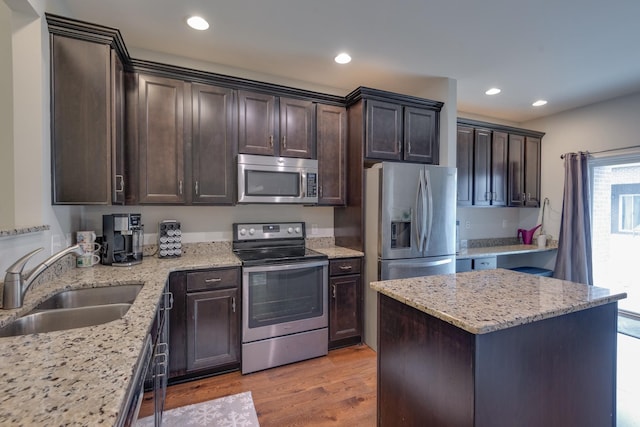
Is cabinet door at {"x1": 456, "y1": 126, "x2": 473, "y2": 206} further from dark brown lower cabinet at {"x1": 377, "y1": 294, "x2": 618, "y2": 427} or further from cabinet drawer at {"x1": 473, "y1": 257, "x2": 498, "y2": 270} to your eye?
dark brown lower cabinet at {"x1": 377, "y1": 294, "x2": 618, "y2": 427}

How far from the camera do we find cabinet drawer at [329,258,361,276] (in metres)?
2.76

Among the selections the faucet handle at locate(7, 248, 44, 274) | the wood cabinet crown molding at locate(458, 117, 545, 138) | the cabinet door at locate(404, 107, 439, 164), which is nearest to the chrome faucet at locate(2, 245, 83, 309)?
the faucet handle at locate(7, 248, 44, 274)

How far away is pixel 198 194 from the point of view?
2.52 metres

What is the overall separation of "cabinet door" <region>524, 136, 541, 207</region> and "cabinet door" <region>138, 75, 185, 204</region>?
14.2ft

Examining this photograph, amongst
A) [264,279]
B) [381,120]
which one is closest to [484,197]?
[381,120]

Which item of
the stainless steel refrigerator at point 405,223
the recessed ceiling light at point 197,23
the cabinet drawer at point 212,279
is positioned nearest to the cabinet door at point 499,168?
the stainless steel refrigerator at point 405,223

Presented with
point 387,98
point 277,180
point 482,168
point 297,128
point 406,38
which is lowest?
point 277,180

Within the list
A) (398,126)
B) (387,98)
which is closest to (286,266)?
(398,126)

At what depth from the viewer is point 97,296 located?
172 cm

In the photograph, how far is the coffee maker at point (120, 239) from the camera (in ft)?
7.29

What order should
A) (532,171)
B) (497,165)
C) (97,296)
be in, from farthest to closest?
(532,171) → (497,165) → (97,296)

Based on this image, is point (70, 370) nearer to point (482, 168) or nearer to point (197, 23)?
point (197, 23)

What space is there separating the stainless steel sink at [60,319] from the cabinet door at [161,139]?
A: 112 cm

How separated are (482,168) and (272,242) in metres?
2.78
